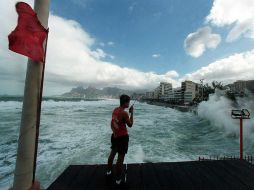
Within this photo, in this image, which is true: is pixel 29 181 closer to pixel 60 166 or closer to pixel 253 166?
pixel 253 166

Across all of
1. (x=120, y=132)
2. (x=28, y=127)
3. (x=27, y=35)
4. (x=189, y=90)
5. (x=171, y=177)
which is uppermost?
(x=189, y=90)

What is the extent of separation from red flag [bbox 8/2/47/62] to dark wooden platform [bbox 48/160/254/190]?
2806 mm

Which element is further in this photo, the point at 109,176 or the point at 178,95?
the point at 178,95

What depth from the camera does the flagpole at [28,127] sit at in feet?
7.52

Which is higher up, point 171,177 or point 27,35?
point 27,35

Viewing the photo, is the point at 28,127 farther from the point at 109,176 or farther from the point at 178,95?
the point at 178,95

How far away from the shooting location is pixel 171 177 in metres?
4.34

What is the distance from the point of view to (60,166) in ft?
29.8

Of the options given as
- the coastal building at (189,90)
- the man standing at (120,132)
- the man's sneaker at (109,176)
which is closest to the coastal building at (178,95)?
the coastal building at (189,90)

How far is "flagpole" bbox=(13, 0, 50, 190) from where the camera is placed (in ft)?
7.52

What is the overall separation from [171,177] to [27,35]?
3945mm

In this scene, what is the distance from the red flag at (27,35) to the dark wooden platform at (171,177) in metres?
2.81

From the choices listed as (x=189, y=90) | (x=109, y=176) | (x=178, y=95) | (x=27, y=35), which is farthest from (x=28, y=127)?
(x=178, y=95)

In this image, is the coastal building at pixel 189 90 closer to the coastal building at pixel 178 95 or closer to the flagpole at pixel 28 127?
the coastal building at pixel 178 95
